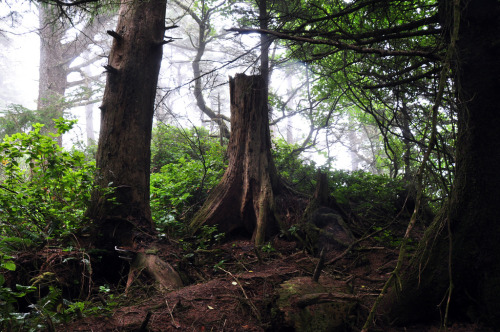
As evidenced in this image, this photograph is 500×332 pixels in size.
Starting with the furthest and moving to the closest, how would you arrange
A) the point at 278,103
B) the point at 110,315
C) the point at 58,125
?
the point at 278,103
the point at 58,125
the point at 110,315

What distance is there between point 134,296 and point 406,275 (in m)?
2.88

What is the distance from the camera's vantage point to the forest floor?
261cm

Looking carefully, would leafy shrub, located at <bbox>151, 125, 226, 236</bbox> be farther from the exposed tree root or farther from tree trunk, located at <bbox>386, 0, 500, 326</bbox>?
tree trunk, located at <bbox>386, 0, 500, 326</bbox>

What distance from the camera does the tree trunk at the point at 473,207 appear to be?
2.44m

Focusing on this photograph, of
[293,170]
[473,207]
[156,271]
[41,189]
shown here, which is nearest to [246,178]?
[156,271]

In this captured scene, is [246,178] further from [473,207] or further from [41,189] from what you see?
[473,207]

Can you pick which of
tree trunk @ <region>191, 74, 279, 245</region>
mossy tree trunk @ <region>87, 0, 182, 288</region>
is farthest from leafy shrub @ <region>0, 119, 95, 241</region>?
tree trunk @ <region>191, 74, 279, 245</region>

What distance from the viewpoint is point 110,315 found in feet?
8.83

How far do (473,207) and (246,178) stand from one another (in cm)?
386

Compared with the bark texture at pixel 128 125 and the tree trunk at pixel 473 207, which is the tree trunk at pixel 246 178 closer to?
the bark texture at pixel 128 125

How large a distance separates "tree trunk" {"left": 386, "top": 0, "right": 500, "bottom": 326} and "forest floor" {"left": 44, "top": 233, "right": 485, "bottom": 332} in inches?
8.6

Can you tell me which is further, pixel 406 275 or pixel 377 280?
pixel 377 280

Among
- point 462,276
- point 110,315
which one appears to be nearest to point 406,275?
point 462,276

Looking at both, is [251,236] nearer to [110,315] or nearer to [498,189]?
[110,315]
